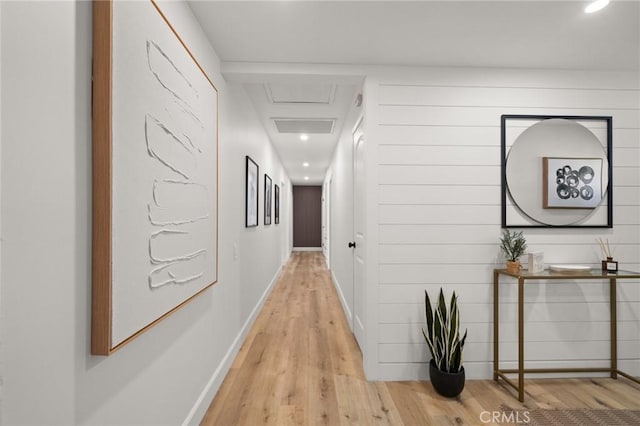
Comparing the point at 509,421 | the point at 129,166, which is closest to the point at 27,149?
the point at 129,166

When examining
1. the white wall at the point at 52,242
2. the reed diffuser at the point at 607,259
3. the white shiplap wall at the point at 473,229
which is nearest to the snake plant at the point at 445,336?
the white shiplap wall at the point at 473,229

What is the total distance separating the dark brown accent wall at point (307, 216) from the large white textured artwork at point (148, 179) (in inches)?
351

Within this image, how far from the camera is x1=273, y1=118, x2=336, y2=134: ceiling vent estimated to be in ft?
11.7

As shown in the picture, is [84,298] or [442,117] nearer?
[84,298]

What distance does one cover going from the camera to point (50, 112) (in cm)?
77

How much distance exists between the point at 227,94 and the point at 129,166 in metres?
1.55

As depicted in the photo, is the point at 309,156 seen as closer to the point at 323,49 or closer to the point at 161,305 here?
the point at 323,49

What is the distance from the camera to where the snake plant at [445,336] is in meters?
2.04

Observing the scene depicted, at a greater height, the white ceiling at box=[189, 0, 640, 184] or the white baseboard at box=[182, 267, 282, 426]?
the white ceiling at box=[189, 0, 640, 184]

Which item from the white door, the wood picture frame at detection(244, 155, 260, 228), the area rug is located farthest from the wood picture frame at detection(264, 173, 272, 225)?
the area rug

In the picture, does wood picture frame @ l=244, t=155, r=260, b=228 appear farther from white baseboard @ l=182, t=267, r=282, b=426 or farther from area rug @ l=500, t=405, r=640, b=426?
area rug @ l=500, t=405, r=640, b=426

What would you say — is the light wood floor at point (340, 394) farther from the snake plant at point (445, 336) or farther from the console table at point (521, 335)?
the snake plant at point (445, 336)

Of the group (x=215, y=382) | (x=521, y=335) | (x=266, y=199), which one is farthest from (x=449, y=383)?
(x=266, y=199)

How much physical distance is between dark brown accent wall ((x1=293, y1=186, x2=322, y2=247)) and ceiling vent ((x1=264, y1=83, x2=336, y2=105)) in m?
7.59
